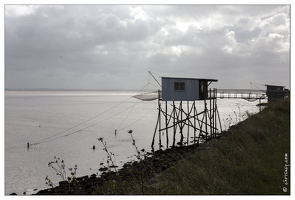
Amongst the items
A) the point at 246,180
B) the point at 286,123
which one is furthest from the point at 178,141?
the point at 246,180

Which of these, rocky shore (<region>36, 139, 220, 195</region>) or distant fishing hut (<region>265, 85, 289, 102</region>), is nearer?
rocky shore (<region>36, 139, 220, 195</region>)

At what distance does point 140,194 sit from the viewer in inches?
363

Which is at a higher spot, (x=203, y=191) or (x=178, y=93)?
(x=178, y=93)

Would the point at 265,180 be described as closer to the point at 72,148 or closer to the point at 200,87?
the point at 200,87

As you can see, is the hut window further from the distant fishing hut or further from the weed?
the distant fishing hut

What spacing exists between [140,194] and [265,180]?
463 centimetres

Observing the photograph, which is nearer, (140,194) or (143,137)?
(140,194)

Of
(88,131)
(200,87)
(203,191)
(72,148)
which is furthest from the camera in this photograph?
(88,131)

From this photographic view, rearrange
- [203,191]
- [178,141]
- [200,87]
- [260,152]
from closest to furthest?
1. [203,191]
2. [260,152]
3. [200,87]
4. [178,141]

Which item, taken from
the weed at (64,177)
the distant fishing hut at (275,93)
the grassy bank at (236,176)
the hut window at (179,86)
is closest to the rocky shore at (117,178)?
the weed at (64,177)

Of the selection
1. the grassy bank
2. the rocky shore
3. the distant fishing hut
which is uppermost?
the distant fishing hut

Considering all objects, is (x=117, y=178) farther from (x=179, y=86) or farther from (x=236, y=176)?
(x=179, y=86)

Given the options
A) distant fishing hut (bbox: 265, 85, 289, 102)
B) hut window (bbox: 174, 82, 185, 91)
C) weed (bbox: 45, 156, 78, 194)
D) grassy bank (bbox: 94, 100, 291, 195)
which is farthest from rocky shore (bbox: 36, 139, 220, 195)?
distant fishing hut (bbox: 265, 85, 289, 102)
